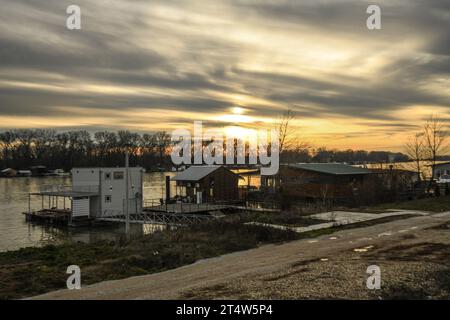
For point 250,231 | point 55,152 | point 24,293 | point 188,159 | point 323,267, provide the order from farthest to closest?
point 55,152 < point 188,159 < point 250,231 < point 323,267 < point 24,293

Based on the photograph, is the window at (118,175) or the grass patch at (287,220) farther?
the window at (118,175)

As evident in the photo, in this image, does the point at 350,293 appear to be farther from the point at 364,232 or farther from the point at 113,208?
the point at 113,208

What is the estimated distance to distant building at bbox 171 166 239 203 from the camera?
53.5 meters

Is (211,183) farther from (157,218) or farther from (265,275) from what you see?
(265,275)

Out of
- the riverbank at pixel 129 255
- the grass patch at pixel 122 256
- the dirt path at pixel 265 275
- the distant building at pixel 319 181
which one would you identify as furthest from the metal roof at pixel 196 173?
the dirt path at pixel 265 275

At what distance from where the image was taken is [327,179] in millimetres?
46969

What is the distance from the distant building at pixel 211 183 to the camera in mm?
53531

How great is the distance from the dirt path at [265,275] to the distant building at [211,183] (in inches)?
1369

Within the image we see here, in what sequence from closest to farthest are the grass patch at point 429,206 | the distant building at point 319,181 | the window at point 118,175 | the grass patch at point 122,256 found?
the grass patch at point 122,256
the grass patch at point 429,206
the distant building at point 319,181
the window at point 118,175

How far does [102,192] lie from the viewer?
153 feet

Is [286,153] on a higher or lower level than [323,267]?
higher

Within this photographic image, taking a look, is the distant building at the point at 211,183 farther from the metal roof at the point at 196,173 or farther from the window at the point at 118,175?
the window at the point at 118,175

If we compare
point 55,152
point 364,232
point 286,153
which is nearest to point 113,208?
point 286,153
